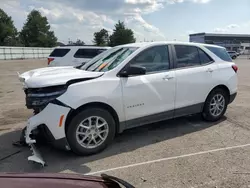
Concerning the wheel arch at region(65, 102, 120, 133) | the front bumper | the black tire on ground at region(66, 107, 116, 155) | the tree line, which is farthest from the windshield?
the tree line

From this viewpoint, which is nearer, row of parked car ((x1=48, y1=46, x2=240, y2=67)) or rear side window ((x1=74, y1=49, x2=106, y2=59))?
row of parked car ((x1=48, y1=46, x2=240, y2=67))

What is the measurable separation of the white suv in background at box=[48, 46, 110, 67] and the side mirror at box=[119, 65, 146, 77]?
8.69 m

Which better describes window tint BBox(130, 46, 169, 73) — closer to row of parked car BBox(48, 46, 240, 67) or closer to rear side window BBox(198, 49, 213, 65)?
rear side window BBox(198, 49, 213, 65)

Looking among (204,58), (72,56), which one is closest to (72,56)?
(72,56)

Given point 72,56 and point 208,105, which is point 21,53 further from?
point 208,105

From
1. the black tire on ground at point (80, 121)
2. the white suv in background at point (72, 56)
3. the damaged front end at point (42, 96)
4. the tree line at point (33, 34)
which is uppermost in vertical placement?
the tree line at point (33, 34)

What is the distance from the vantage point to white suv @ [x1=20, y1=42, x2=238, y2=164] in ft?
14.0

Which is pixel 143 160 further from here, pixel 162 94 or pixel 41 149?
pixel 41 149

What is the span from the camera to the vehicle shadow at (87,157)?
4.15 meters

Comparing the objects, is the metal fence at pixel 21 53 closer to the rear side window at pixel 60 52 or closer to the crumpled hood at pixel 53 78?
the rear side window at pixel 60 52

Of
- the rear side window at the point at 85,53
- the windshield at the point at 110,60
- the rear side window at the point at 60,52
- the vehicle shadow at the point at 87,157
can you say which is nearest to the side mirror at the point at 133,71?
the windshield at the point at 110,60

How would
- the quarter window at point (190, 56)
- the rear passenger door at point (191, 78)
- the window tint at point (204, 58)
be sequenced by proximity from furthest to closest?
the window tint at point (204, 58), the quarter window at point (190, 56), the rear passenger door at point (191, 78)

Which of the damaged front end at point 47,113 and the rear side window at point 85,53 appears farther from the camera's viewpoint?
the rear side window at point 85,53

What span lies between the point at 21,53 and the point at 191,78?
52976 millimetres
